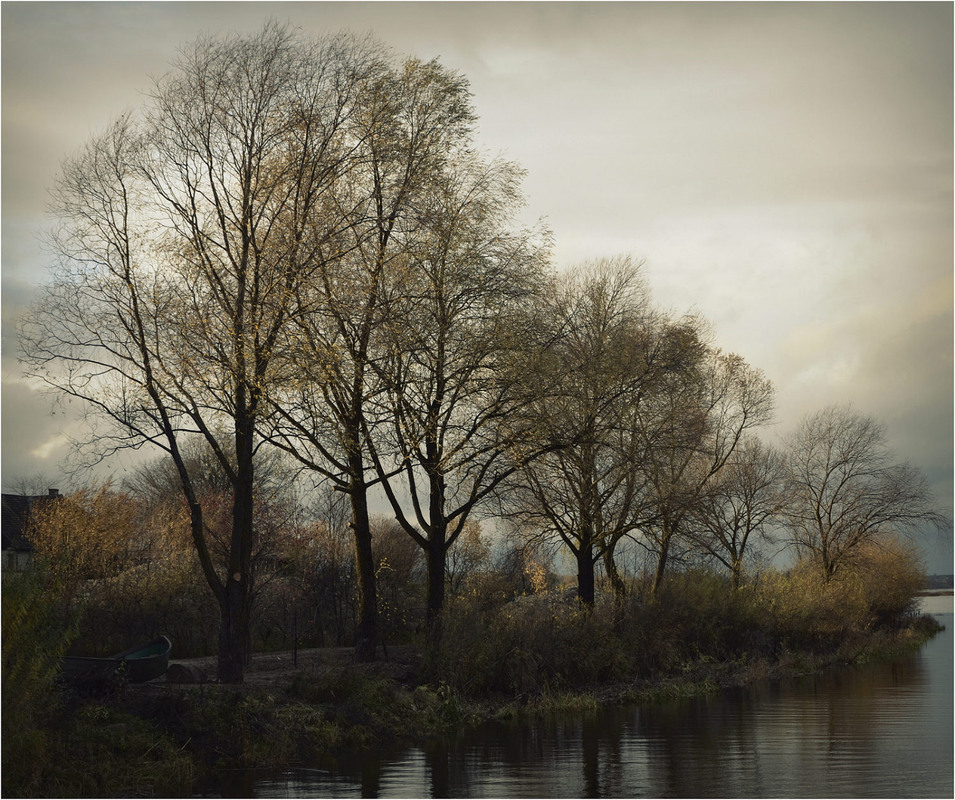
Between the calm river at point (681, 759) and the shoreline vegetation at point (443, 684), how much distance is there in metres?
1.02

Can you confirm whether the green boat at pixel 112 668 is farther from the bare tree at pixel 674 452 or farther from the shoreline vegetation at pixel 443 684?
the bare tree at pixel 674 452

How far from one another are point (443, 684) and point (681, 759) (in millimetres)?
7039

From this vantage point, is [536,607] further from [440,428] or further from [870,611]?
[870,611]

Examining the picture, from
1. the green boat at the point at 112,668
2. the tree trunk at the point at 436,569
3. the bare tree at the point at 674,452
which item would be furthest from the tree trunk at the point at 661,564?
the green boat at the point at 112,668

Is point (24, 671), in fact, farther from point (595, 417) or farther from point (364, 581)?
point (595, 417)

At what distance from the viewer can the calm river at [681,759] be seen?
14.2 m

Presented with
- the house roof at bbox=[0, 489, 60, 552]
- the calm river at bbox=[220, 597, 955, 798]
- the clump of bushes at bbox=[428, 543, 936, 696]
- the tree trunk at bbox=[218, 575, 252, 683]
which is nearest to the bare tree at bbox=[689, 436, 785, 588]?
the clump of bushes at bbox=[428, 543, 936, 696]

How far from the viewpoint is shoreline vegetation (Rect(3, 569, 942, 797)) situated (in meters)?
14.2

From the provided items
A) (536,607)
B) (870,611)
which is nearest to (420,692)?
(536,607)

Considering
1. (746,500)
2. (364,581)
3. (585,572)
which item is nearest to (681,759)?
(364,581)

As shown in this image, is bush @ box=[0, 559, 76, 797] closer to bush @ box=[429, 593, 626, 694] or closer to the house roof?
bush @ box=[429, 593, 626, 694]

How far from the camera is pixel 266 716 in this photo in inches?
668

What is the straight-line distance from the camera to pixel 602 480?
97.5 ft

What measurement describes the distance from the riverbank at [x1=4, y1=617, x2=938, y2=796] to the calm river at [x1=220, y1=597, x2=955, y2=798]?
82 centimetres
